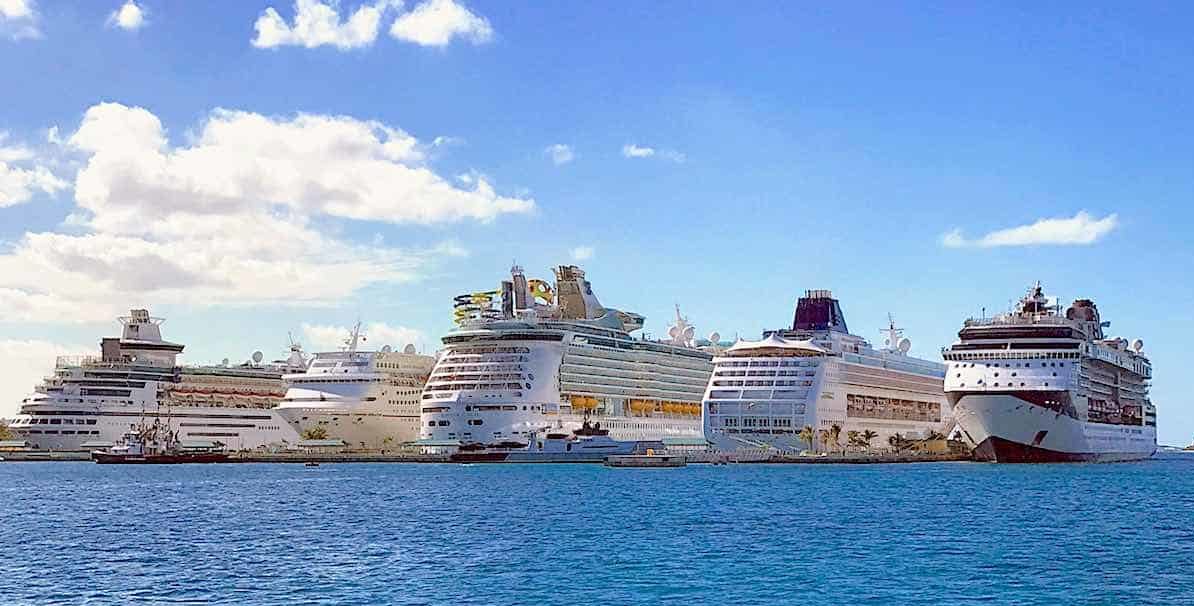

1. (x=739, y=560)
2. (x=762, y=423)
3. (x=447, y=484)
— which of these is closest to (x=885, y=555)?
(x=739, y=560)

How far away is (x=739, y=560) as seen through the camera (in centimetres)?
4912

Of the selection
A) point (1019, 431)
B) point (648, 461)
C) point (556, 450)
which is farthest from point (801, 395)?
point (1019, 431)

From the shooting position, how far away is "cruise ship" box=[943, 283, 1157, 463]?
101812 mm

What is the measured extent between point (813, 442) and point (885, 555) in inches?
2963

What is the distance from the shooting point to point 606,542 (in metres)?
54.7

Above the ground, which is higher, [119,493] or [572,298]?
[572,298]

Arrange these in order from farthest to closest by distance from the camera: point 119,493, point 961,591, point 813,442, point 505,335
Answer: point 505,335, point 813,442, point 119,493, point 961,591

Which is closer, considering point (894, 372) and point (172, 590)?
point (172, 590)

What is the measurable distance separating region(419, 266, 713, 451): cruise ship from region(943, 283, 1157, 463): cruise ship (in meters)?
35.2

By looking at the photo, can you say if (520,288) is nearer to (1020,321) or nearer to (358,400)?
(358,400)

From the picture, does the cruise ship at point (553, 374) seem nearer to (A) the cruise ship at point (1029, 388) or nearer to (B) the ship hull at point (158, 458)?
(B) the ship hull at point (158, 458)

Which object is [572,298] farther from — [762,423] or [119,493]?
[119,493]

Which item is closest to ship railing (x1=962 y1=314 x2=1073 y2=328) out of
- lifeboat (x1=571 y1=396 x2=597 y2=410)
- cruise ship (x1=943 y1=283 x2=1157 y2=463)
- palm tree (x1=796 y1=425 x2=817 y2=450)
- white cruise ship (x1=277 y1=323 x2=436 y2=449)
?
cruise ship (x1=943 y1=283 x2=1157 y2=463)

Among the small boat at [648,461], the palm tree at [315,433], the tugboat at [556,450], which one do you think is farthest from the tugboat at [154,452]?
the small boat at [648,461]
